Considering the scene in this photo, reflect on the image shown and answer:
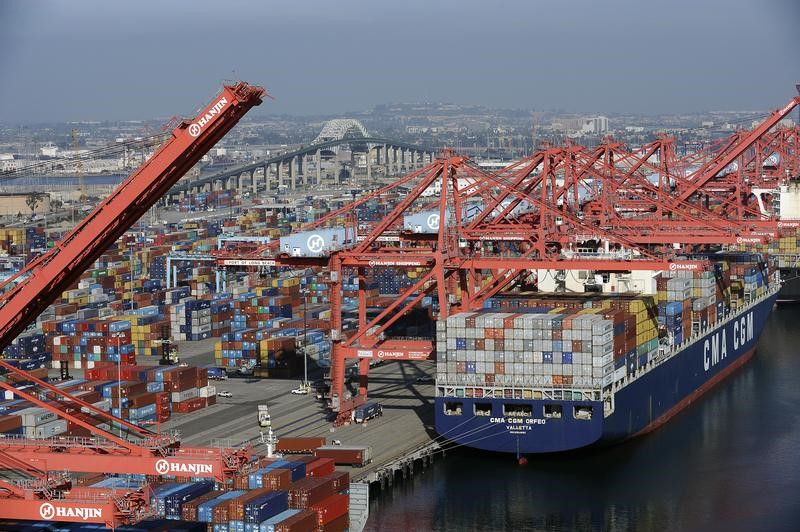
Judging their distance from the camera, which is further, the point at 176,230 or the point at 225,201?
the point at 225,201

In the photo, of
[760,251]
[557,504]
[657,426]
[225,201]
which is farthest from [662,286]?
[225,201]

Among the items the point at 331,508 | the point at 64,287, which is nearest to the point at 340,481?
the point at 331,508

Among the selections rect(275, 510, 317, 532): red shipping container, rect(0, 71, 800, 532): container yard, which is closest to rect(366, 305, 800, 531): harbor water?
rect(0, 71, 800, 532): container yard

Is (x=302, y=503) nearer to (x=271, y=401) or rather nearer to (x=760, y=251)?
(x=271, y=401)

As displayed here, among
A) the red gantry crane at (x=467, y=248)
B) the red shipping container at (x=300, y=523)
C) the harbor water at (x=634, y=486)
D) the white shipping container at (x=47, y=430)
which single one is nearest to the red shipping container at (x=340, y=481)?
the red shipping container at (x=300, y=523)

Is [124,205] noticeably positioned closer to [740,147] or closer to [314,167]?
[740,147]

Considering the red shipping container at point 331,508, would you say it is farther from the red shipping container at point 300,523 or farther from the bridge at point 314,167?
the bridge at point 314,167

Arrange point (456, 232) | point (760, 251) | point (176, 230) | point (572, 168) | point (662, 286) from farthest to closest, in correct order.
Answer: point (176, 230) → point (760, 251) → point (572, 168) → point (662, 286) → point (456, 232)
